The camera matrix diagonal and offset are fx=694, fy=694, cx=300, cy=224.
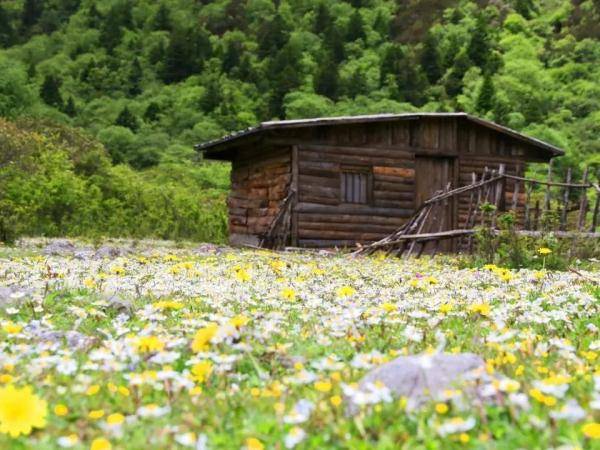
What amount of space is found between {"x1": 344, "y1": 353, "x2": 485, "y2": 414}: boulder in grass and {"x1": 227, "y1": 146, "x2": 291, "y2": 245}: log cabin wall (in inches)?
707

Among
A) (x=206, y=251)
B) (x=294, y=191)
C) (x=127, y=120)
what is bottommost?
(x=206, y=251)

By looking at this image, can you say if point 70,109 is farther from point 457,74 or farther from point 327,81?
point 457,74

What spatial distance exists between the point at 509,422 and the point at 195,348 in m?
1.37

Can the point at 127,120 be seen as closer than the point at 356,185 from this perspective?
No

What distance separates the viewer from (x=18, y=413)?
Answer: 224 cm

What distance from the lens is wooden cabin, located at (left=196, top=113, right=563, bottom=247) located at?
20641 mm

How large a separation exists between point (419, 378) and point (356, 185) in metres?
19.0

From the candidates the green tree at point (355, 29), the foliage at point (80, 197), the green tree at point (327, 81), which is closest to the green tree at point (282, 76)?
the green tree at point (327, 81)

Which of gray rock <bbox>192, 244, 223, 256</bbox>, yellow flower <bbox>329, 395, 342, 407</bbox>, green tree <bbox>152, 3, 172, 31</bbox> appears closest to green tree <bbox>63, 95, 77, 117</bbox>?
green tree <bbox>152, 3, 172, 31</bbox>

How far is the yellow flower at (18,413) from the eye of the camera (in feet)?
7.27

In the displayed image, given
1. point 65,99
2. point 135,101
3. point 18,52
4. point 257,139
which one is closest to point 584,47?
point 135,101

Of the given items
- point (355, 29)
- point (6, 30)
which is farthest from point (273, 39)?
point (6, 30)

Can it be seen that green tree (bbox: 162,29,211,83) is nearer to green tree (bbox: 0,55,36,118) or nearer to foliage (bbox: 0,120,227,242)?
green tree (bbox: 0,55,36,118)

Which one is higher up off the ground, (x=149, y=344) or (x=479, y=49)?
(x=479, y=49)
